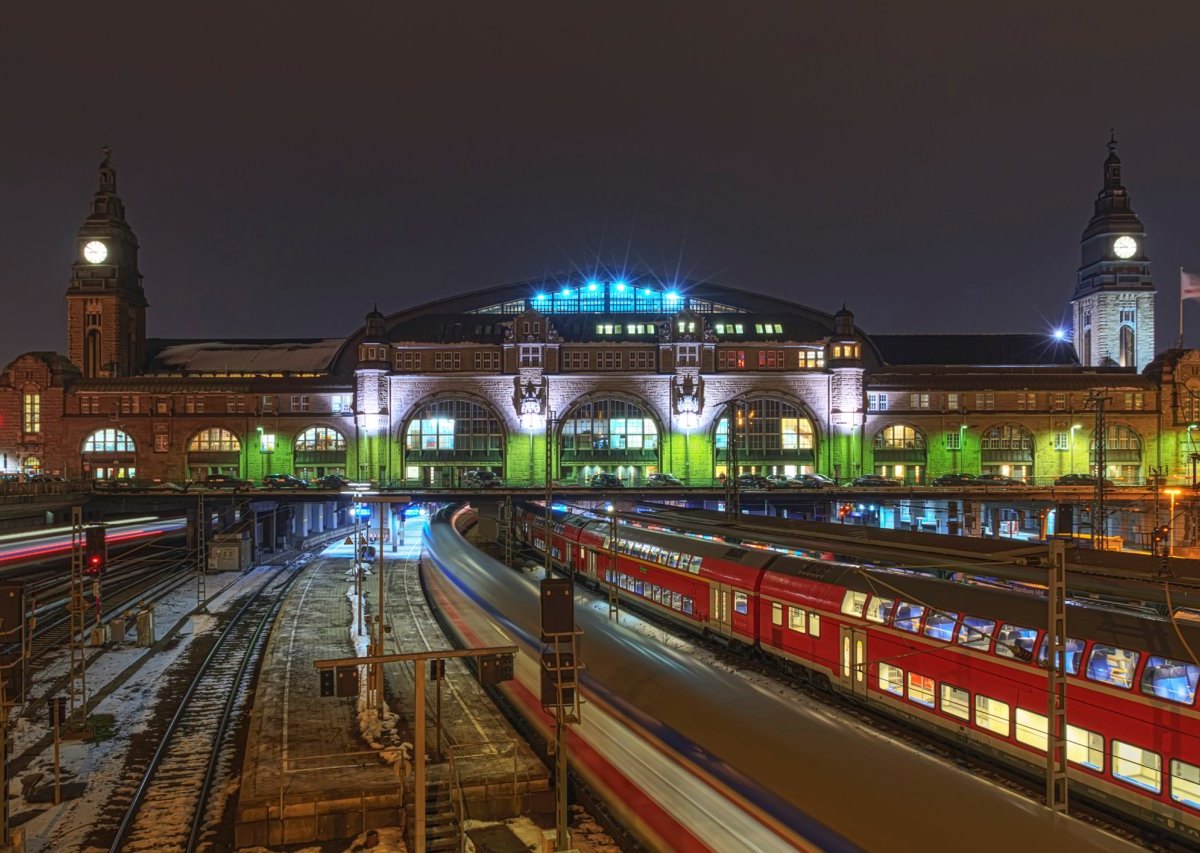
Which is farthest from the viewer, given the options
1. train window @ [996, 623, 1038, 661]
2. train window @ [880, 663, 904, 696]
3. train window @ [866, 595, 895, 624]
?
train window @ [866, 595, 895, 624]

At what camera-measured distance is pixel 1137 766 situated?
14781 mm

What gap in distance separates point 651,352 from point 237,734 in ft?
203

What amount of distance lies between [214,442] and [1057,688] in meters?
80.6

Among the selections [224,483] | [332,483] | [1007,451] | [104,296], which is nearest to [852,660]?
[332,483]

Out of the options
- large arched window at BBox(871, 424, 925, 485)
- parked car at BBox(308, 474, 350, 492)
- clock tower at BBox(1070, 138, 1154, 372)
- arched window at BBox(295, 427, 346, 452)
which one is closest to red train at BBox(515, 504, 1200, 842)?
parked car at BBox(308, 474, 350, 492)

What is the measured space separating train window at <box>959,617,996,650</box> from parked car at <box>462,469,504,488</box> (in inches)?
2150

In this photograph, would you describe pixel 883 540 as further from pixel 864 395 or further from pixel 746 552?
pixel 864 395

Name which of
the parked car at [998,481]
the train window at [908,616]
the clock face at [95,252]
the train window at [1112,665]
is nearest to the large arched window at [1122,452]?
the parked car at [998,481]

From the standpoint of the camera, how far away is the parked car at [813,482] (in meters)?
69.9

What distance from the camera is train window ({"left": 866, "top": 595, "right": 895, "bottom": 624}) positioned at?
2062 cm

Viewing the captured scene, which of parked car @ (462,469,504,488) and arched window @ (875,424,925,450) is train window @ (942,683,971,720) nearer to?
parked car @ (462,469,504,488)

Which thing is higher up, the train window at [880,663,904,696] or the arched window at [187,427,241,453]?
the arched window at [187,427,241,453]

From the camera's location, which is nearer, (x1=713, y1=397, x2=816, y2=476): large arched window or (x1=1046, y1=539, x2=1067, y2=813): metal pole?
(x1=1046, y1=539, x2=1067, y2=813): metal pole

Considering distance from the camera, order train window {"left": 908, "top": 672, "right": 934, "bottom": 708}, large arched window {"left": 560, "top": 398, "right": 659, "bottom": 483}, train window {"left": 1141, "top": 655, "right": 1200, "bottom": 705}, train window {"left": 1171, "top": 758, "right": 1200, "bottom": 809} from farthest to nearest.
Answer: large arched window {"left": 560, "top": 398, "right": 659, "bottom": 483} → train window {"left": 908, "top": 672, "right": 934, "bottom": 708} → train window {"left": 1141, "top": 655, "right": 1200, "bottom": 705} → train window {"left": 1171, "top": 758, "right": 1200, "bottom": 809}
